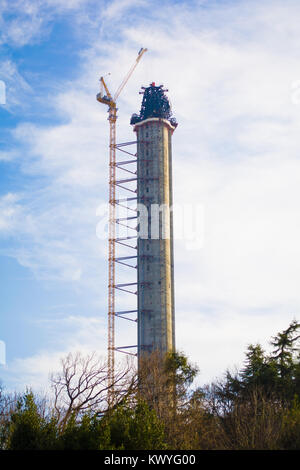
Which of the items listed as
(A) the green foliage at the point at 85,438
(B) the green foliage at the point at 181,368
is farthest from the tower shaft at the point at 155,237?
(A) the green foliage at the point at 85,438

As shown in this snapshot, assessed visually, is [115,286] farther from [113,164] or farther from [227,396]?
[227,396]

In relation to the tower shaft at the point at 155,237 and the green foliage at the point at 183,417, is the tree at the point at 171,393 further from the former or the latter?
the tower shaft at the point at 155,237

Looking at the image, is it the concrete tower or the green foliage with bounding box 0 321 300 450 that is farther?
the concrete tower

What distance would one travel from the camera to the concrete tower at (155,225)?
109 m

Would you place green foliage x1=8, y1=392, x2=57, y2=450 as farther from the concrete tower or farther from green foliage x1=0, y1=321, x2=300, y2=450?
the concrete tower

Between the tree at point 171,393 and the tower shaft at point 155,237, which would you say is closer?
the tree at point 171,393

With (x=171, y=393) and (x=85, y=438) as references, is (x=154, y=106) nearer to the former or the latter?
(x=171, y=393)

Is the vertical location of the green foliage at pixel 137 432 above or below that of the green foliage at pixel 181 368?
below

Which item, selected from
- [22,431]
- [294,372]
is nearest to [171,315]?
[294,372]

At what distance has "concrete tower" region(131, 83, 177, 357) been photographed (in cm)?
10888

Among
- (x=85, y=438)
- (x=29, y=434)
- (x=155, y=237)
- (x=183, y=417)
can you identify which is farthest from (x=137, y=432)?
(x=155, y=237)

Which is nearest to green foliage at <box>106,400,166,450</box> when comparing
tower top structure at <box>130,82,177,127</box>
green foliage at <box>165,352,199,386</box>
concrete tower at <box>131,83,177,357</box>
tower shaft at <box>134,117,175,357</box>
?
green foliage at <box>165,352,199,386</box>

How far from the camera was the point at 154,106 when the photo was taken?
12500 cm
